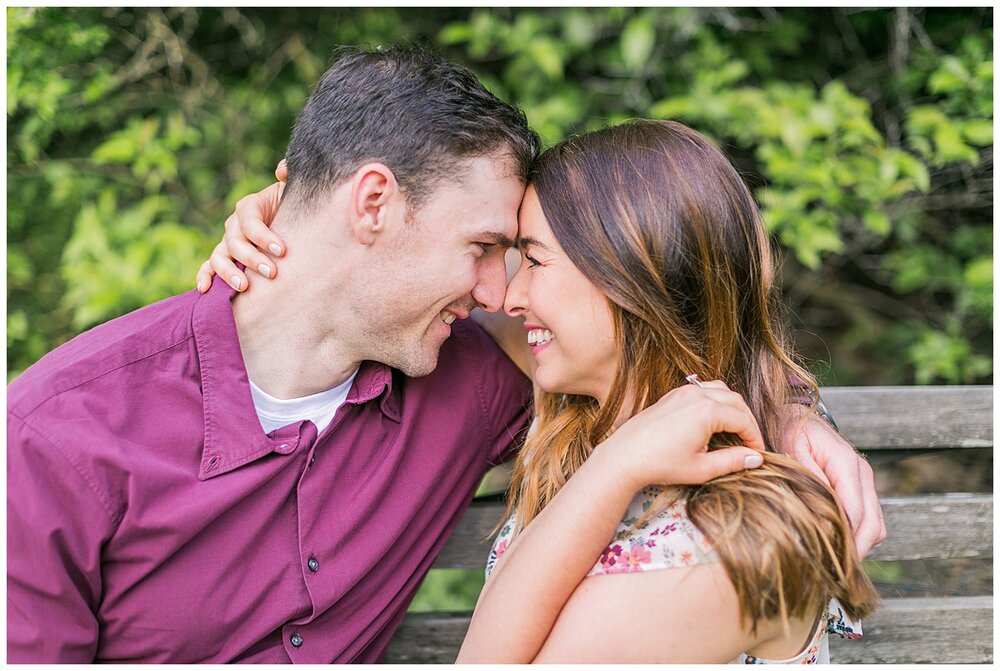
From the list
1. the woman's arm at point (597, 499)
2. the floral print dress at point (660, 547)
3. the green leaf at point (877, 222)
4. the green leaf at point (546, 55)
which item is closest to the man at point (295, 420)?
the woman's arm at point (597, 499)

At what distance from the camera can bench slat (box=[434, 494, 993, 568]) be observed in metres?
2.33

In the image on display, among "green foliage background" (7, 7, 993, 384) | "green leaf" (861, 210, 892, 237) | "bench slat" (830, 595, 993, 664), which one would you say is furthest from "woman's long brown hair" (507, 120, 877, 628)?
"green leaf" (861, 210, 892, 237)

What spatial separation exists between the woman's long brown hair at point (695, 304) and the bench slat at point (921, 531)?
1.25 feet

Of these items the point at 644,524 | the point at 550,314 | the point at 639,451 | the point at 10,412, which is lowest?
the point at 644,524

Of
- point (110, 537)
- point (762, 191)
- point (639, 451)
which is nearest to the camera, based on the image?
point (639, 451)

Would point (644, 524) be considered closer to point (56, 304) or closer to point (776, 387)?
point (776, 387)

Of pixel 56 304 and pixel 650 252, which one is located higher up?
pixel 650 252

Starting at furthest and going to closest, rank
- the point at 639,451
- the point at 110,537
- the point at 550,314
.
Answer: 1. the point at 550,314
2. the point at 110,537
3. the point at 639,451

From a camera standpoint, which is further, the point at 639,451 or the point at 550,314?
the point at 550,314

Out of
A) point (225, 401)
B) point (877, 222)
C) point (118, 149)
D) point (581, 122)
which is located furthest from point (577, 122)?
point (225, 401)

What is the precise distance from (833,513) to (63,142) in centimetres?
353

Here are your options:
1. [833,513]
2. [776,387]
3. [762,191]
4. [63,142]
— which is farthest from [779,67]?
[63,142]

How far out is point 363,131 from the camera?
6.26 ft

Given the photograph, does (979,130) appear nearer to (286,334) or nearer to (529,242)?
(529,242)
